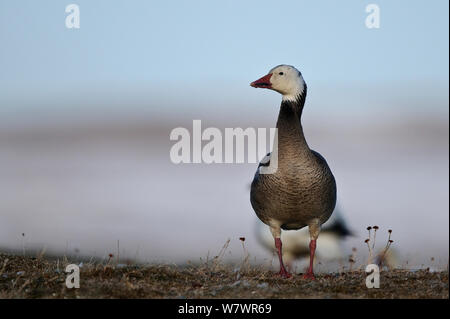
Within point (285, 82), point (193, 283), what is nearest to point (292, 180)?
point (285, 82)

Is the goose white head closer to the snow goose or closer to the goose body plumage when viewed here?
the goose body plumage

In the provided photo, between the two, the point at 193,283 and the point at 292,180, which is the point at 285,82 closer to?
the point at 292,180

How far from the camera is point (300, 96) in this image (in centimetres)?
1005

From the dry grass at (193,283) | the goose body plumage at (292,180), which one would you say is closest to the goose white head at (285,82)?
the goose body plumage at (292,180)

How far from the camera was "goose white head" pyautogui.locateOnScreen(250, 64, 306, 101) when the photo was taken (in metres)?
10.1

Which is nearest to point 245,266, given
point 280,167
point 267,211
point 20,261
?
point 267,211

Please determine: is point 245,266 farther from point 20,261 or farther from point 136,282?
point 20,261

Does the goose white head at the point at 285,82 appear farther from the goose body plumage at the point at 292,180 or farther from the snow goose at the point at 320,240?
the snow goose at the point at 320,240

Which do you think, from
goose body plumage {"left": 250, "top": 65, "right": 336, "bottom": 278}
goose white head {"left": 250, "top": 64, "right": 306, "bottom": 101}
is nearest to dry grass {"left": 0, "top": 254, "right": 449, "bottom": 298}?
goose body plumage {"left": 250, "top": 65, "right": 336, "bottom": 278}

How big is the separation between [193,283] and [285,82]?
13.8 ft

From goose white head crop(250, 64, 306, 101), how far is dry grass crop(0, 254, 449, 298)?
3278mm

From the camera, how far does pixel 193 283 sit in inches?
317
